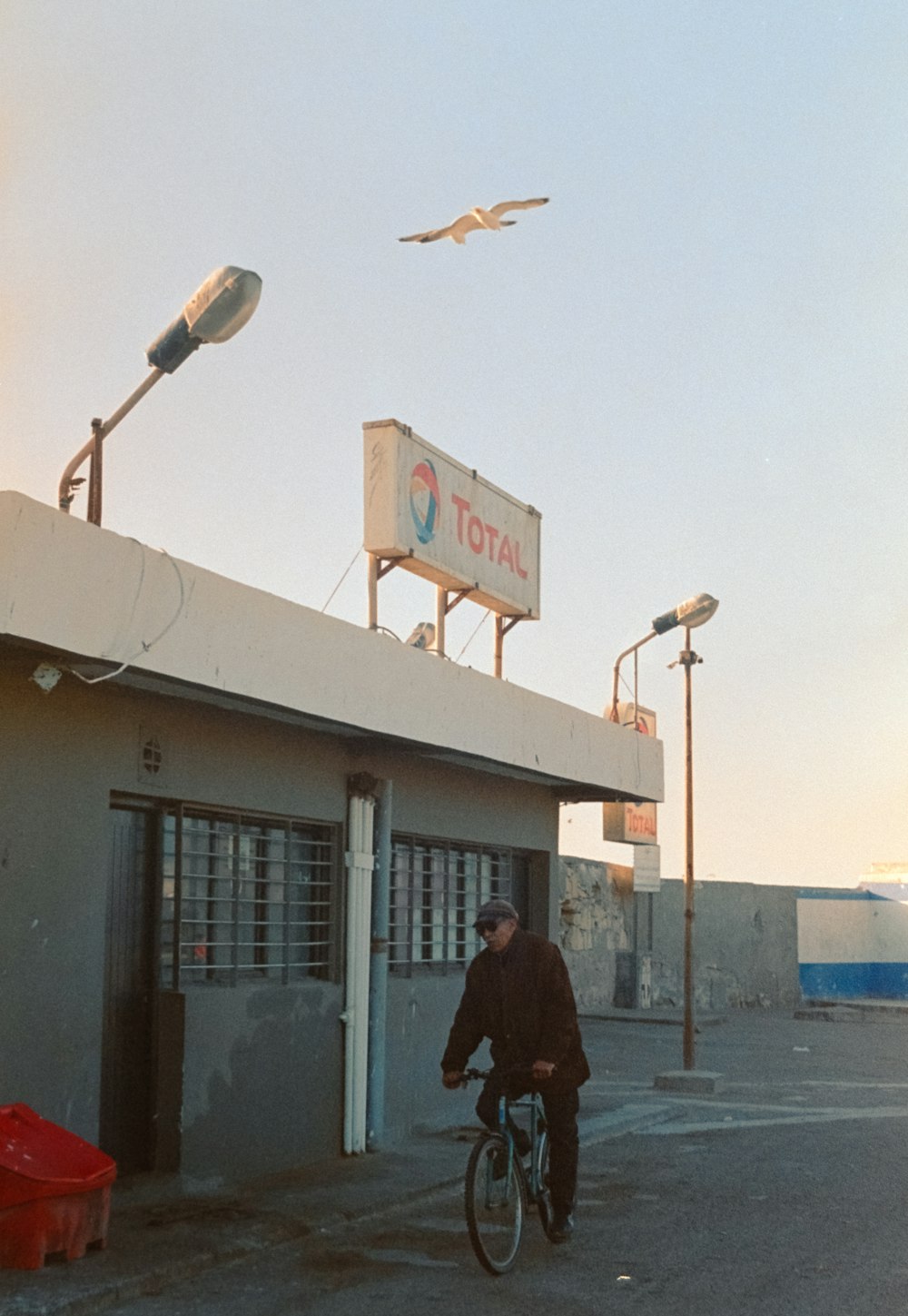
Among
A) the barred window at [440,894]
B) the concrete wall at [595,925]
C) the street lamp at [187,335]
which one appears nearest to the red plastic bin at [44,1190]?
the street lamp at [187,335]

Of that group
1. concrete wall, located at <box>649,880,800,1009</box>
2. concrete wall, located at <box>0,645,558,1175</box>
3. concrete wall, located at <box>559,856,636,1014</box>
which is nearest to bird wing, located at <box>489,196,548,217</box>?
concrete wall, located at <box>0,645,558,1175</box>

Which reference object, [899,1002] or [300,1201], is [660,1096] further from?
[899,1002]

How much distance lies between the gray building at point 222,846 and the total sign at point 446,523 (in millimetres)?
1228

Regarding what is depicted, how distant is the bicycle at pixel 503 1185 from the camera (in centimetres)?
706

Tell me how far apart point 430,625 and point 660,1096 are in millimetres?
5905

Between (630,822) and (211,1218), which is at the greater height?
(630,822)

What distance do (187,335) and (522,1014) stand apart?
13.2 ft

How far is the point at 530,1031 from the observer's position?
25.6ft

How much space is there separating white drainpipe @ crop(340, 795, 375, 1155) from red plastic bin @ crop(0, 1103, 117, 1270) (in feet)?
12.7

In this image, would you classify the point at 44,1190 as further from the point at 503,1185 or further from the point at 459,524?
the point at 459,524

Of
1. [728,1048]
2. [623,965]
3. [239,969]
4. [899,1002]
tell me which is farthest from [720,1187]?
[899,1002]

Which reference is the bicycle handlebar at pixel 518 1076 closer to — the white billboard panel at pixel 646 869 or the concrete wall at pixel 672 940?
the concrete wall at pixel 672 940

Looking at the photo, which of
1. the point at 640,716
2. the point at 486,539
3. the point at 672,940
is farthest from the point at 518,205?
the point at 672,940

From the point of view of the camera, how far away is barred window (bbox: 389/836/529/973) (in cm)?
1262
